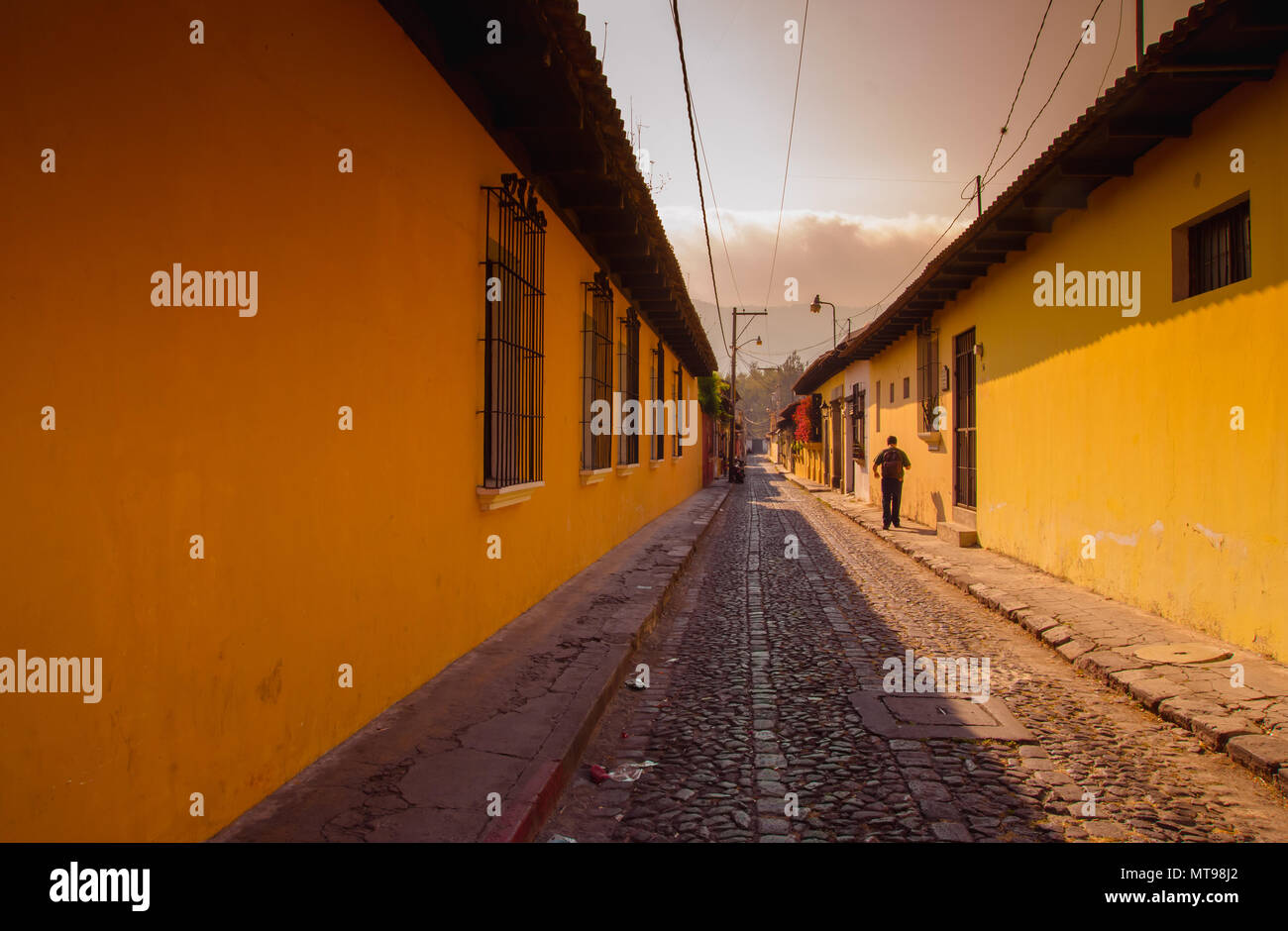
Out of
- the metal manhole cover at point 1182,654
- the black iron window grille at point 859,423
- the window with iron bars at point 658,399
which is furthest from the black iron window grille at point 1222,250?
the black iron window grille at point 859,423

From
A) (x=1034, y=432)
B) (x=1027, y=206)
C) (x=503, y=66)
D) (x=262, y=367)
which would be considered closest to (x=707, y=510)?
(x=1034, y=432)

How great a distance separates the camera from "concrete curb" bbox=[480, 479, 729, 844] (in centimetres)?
270

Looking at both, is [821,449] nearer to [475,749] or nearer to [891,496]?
[891,496]

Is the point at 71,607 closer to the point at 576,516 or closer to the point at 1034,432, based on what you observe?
the point at 576,516

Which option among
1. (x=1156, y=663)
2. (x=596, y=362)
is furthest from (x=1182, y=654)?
(x=596, y=362)

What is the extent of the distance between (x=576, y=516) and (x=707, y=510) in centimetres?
878

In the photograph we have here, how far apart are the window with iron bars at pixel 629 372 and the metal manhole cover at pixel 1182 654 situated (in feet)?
21.1

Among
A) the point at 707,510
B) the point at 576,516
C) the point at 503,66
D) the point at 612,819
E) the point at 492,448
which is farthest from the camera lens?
the point at 707,510

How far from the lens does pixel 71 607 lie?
1.98 meters

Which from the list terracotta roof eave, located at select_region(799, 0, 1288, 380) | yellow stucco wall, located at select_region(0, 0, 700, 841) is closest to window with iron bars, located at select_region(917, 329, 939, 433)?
terracotta roof eave, located at select_region(799, 0, 1288, 380)

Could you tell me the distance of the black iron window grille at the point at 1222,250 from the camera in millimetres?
5137

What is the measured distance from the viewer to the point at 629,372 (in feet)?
36.0

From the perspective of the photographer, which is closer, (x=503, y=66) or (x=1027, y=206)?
(x=503, y=66)
